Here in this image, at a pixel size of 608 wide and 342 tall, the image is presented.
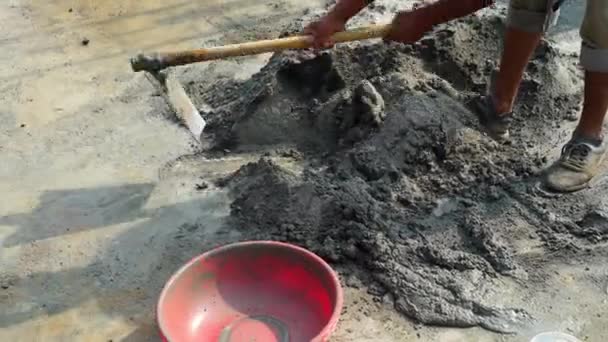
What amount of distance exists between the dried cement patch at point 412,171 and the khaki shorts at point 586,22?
0.54 metres

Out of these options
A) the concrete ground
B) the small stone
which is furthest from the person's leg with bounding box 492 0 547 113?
the small stone

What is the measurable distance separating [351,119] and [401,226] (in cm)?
74

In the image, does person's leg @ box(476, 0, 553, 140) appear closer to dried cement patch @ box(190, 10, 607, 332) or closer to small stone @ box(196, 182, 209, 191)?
dried cement patch @ box(190, 10, 607, 332)

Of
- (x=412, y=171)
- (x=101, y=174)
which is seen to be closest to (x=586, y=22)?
(x=412, y=171)

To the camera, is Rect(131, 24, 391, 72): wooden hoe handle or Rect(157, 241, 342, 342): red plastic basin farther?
Rect(131, 24, 391, 72): wooden hoe handle

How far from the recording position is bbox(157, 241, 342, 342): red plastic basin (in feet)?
9.00

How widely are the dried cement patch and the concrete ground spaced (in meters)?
0.16

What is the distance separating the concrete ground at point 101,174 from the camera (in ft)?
9.59

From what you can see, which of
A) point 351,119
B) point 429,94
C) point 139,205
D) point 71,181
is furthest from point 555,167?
point 71,181

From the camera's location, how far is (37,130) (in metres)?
4.12

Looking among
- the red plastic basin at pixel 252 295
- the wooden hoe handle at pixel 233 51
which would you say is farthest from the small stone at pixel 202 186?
the red plastic basin at pixel 252 295

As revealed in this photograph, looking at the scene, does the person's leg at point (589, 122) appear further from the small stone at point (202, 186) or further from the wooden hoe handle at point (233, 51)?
the small stone at point (202, 186)

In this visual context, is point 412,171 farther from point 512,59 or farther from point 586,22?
point 586,22

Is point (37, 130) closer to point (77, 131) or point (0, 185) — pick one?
point (77, 131)
